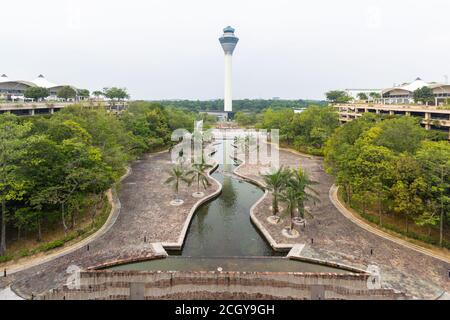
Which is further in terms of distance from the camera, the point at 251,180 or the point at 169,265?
the point at 251,180

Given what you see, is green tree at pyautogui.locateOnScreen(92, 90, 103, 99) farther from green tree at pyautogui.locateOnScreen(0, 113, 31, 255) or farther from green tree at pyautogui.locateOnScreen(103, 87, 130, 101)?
green tree at pyautogui.locateOnScreen(0, 113, 31, 255)

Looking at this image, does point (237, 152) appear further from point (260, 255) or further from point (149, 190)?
point (260, 255)

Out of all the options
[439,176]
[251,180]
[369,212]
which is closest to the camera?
[439,176]

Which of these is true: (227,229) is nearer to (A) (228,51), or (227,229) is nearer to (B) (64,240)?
(B) (64,240)

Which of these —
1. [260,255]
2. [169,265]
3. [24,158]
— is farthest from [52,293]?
[260,255]

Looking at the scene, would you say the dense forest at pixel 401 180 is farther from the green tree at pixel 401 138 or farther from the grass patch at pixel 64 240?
the grass patch at pixel 64 240

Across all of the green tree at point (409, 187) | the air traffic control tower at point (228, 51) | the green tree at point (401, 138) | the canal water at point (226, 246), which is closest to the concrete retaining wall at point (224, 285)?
the canal water at point (226, 246)

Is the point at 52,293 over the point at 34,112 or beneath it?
beneath
